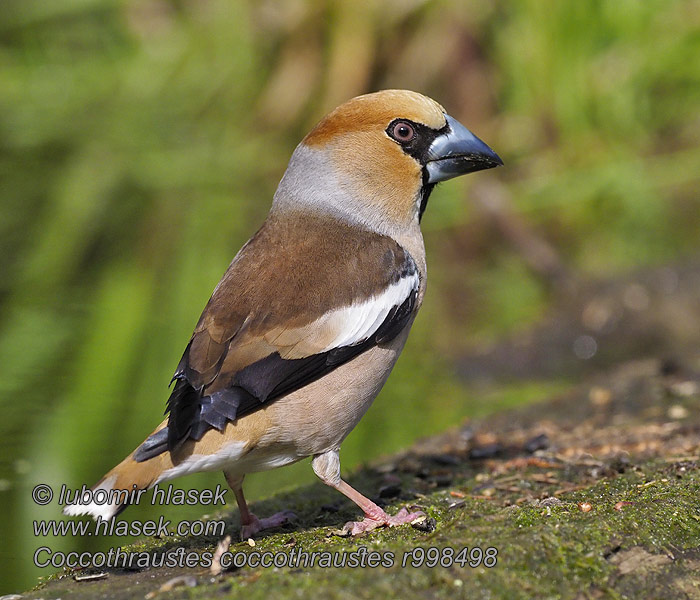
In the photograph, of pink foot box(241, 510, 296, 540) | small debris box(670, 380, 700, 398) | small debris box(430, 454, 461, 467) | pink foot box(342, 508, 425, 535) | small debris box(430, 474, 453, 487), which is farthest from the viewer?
small debris box(670, 380, 700, 398)

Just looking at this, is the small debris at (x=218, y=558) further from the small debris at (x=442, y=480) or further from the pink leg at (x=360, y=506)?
the small debris at (x=442, y=480)

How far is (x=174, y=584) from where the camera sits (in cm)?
350

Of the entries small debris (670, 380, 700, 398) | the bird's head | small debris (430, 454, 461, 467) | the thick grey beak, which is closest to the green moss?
small debris (430, 454, 461, 467)

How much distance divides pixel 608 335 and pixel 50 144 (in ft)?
21.7

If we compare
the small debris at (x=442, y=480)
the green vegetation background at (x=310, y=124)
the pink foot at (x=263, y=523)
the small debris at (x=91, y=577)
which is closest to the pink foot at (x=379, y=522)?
the pink foot at (x=263, y=523)

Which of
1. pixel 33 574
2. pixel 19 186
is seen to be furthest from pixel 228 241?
pixel 33 574

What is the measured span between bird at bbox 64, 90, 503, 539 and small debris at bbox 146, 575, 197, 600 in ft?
A: 1.14

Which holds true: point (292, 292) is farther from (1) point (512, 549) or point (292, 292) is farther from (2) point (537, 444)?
(2) point (537, 444)

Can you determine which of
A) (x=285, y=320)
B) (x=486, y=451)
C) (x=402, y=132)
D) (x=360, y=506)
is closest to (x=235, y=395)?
(x=285, y=320)

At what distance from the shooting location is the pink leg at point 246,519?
4.36m

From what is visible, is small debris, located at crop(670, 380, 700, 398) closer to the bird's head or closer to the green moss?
the green moss

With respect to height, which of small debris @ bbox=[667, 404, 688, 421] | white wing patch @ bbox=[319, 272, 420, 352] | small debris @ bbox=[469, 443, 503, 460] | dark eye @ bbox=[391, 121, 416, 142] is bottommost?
small debris @ bbox=[667, 404, 688, 421]

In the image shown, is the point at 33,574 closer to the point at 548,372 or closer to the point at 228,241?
the point at 548,372

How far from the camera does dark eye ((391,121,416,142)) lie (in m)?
4.91
